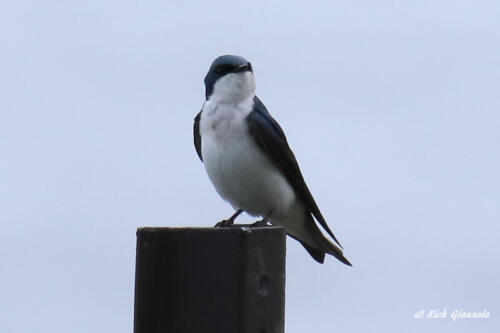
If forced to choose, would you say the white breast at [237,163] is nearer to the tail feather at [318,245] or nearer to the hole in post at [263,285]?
the tail feather at [318,245]

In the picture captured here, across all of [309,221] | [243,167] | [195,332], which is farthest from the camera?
[309,221]

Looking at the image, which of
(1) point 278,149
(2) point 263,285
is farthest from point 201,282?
(1) point 278,149

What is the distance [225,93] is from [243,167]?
19.4 inches

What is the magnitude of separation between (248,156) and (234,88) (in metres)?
0.44

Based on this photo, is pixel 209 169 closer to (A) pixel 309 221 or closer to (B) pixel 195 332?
(A) pixel 309 221

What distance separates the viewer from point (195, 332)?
3.79 m

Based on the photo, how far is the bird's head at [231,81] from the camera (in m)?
7.07

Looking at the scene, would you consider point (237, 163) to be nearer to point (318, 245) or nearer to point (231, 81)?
point (231, 81)

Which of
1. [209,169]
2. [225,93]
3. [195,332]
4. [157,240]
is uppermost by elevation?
[225,93]

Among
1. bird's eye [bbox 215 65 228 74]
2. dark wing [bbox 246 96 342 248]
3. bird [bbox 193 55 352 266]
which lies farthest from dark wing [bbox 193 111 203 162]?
dark wing [bbox 246 96 342 248]

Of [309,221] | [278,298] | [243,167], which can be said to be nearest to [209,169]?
[243,167]

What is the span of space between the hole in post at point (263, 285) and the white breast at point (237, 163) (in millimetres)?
2957

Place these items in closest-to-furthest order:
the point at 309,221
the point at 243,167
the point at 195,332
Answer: the point at 195,332 < the point at 243,167 < the point at 309,221

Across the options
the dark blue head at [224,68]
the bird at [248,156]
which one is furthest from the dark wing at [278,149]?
the dark blue head at [224,68]
